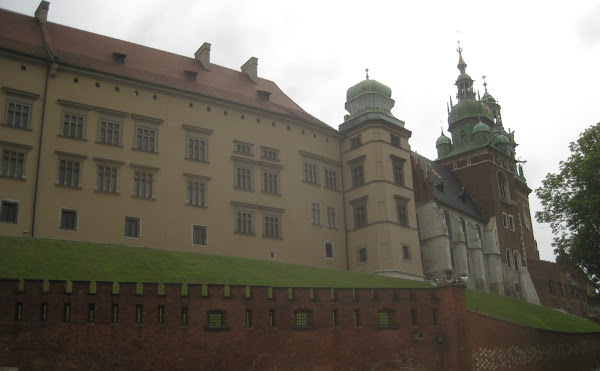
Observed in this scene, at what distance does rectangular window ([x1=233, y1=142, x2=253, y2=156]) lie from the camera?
147 feet

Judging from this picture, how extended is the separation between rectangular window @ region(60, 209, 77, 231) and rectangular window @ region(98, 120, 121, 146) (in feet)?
16.3

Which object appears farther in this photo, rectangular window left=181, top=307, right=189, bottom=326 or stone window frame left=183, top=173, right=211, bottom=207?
stone window frame left=183, top=173, right=211, bottom=207

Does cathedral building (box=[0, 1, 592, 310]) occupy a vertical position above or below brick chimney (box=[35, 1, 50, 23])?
below

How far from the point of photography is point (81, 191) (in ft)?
124

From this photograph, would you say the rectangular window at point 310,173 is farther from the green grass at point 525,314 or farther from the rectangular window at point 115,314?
the rectangular window at point 115,314

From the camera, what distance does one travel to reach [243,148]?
45.2 metres

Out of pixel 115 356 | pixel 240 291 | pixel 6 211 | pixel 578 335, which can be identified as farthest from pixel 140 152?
pixel 578 335

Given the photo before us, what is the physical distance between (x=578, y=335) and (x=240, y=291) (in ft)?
81.2

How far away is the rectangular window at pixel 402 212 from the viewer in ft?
162

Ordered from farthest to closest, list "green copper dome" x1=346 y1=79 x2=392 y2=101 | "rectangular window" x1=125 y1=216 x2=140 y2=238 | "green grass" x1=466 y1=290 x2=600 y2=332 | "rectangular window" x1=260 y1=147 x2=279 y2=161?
"green copper dome" x1=346 y1=79 x2=392 y2=101, "rectangular window" x1=260 y1=147 x2=279 y2=161, "green grass" x1=466 y1=290 x2=600 y2=332, "rectangular window" x1=125 y1=216 x2=140 y2=238

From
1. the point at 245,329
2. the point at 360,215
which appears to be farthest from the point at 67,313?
the point at 360,215

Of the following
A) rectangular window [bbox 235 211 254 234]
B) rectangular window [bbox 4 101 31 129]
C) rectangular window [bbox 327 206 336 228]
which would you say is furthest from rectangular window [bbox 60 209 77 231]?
rectangular window [bbox 327 206 336 228]

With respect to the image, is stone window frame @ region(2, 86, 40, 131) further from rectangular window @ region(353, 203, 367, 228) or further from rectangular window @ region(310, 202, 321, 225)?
rectangular window @ region(353, 203, 367, 228)

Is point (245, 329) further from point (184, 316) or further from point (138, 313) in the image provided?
point (138, 313)
